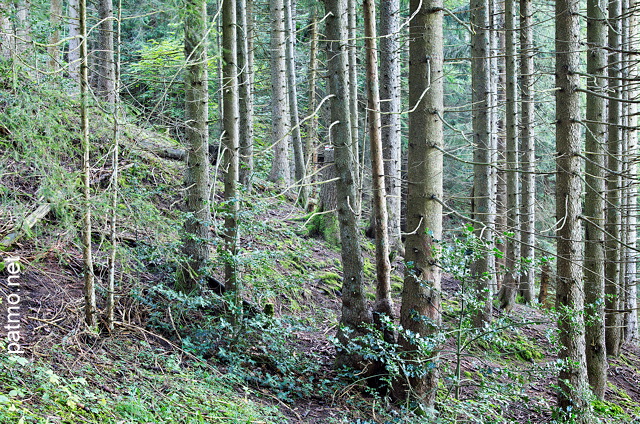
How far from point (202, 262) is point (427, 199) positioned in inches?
122

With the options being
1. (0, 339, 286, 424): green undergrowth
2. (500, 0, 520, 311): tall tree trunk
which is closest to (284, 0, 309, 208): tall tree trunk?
(500, 0, 520, 311): tall tree trunk

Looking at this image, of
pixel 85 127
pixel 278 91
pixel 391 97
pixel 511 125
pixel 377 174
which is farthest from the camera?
pixel 278 91

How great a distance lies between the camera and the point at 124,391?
13.9 ft

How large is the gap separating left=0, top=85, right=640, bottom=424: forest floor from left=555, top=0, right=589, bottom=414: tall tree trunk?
1.72 ft

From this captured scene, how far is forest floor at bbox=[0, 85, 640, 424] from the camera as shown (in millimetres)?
3924

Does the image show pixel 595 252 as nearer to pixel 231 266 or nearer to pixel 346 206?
pixel 346 206

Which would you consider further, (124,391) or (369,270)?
(369,270)

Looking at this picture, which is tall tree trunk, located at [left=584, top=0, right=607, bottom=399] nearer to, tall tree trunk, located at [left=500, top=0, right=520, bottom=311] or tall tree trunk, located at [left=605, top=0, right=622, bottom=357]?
tall tree trunk, located at [left=605, top=0, right=622, bottom=357]

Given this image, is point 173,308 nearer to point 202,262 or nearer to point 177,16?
point 202,262

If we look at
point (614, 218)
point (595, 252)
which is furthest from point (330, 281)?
point (614, 218)

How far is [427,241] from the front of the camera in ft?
17.3

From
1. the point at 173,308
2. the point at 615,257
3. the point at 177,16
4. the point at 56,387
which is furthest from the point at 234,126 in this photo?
the point at 615,257

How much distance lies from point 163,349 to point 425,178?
136 inches

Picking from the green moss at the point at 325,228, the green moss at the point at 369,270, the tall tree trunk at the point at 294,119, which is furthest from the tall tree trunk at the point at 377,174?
the tall tree trunk at the point at 294,119
